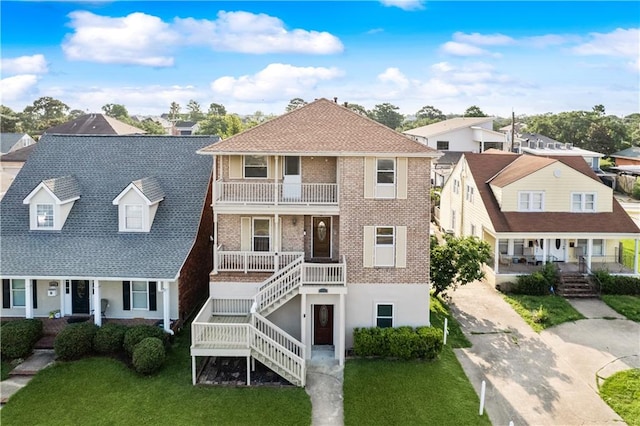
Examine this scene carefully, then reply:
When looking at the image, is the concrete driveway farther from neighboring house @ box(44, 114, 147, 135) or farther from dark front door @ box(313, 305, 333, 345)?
neighboring house @ box(44, 114, 147, 135)

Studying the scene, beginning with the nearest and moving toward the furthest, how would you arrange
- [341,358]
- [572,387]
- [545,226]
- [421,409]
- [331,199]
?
1. [421,409]
2. [572,387]
3. [341,358]
4. [331,199]
5. [545,226]

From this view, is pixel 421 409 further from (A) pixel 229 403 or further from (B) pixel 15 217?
(B) pixel 15 217

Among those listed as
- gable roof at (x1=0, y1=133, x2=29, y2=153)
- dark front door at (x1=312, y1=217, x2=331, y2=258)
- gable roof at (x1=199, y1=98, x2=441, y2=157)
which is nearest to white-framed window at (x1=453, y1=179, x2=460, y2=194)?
gable roof at (x1=199, y1=98, x2=441, y2=157)

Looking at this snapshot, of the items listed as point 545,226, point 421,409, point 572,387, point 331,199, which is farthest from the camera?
point 545,226

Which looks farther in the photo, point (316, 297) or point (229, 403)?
point (316, 297)

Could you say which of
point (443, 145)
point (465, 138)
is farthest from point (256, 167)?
point (465, 138)

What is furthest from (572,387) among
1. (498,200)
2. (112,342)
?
(112,342)

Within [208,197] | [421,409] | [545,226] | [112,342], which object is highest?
A: [208,197]

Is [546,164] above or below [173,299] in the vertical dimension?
above
